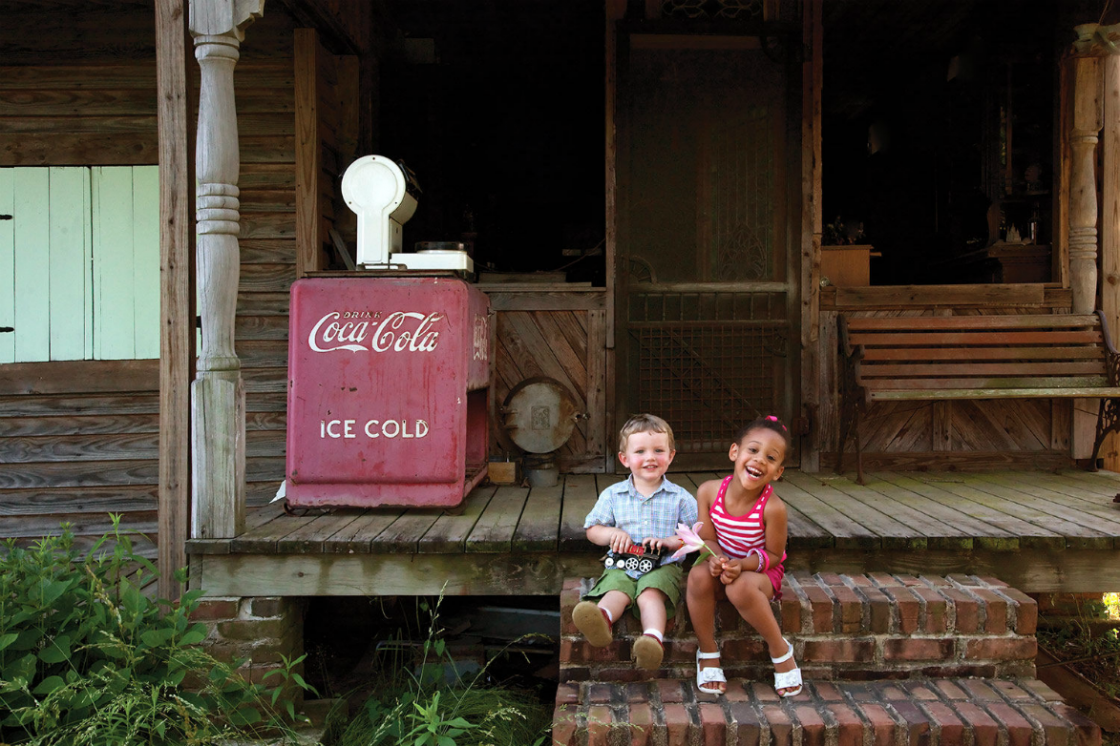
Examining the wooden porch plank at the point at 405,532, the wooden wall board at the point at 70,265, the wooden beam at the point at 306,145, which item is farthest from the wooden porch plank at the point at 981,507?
the wooden wall board at the point at 70,265

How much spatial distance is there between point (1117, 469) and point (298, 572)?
4822mm

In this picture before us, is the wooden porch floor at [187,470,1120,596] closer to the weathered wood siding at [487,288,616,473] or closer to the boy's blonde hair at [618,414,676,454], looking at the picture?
the boy's blonde hair at [618,414,676,454]

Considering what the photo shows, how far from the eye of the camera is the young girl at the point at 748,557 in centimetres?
262

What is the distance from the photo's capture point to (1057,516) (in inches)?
140

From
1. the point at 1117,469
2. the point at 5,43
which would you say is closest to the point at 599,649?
the point at 1117,469

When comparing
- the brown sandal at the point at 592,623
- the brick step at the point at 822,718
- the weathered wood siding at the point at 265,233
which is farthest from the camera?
the weathered wood siding at the point at 265,233

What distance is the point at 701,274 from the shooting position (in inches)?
192

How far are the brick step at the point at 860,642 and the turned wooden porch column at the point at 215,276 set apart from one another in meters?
1.52

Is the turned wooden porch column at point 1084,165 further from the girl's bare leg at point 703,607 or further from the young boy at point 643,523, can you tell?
the girl's bare leg at point 703,607

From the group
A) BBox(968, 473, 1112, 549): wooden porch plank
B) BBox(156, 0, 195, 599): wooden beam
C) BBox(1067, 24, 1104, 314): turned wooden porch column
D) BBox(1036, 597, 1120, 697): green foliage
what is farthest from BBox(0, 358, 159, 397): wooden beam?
BBox(1067, 24, 1104, 314): turned wooden porch column

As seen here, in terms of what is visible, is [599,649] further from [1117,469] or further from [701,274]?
[1117,469]

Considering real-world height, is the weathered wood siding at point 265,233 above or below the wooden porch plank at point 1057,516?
above

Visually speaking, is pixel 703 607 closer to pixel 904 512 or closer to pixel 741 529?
pixel 741 529

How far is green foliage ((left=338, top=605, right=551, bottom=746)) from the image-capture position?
2.77 m
